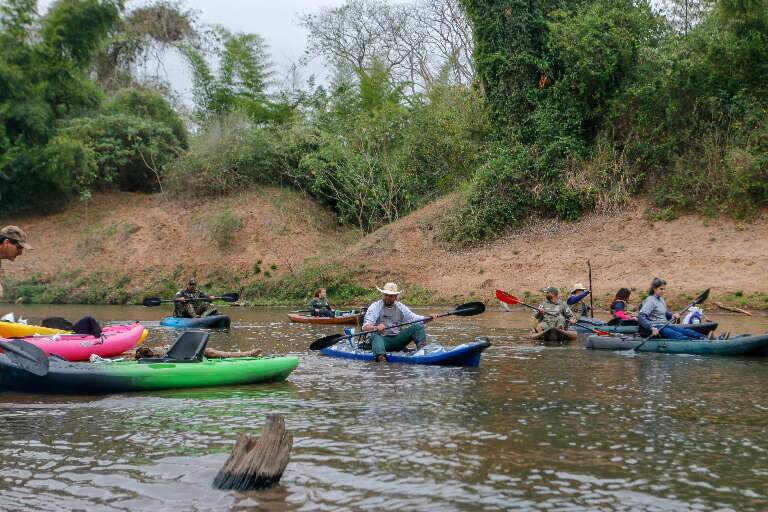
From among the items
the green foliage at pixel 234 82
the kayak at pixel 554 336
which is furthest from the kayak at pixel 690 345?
the green foliage at pixel 234 82

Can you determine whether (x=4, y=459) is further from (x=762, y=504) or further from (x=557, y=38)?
(x=557, y=38)

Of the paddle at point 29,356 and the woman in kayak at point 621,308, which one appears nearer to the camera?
the paddle at point 29,356

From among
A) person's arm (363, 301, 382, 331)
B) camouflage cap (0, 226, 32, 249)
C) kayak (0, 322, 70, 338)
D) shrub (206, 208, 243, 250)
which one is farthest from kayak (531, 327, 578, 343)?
shrub (206, 208, 243, 250)

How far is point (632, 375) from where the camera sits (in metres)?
10.7

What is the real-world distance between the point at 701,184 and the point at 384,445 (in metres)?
17.9

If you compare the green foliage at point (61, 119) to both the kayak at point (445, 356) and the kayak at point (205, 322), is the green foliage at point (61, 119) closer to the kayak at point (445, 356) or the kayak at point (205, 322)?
the kayak at point (205, 322)

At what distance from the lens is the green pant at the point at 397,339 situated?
11.7m

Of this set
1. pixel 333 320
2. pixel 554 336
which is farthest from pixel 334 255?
pixel 554 336

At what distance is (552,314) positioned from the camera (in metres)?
14.9

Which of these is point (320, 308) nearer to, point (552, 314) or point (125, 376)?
point (552, 314)

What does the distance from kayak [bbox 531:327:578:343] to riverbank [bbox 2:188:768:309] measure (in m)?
5.04

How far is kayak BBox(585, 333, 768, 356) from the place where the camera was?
11.8 meters

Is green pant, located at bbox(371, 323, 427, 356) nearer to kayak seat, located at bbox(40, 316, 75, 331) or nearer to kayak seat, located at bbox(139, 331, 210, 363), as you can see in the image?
kayak seat, located at bbox(139, 331, 210, 363)

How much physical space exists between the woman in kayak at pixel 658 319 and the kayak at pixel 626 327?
0.18 metres
